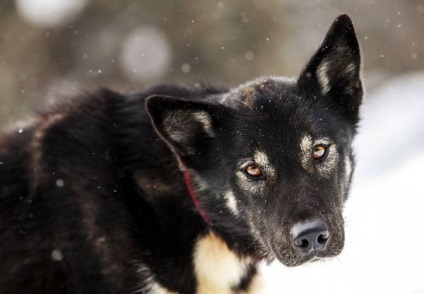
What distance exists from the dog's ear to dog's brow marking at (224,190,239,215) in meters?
0.78

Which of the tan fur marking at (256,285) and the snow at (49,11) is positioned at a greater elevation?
the tan fur marking at (256,285)

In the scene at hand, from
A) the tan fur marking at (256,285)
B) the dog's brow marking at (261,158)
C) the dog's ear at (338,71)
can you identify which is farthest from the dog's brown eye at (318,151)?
the tan fur marking at (256,285)

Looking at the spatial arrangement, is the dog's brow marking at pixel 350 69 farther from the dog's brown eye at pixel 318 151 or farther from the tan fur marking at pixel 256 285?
the tan fur marking at pixel 256 285

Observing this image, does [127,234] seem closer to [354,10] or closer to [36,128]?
[36,128]

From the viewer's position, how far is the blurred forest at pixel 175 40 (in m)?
16.6

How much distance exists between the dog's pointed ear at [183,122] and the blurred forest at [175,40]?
11.8 metres

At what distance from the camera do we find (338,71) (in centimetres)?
448

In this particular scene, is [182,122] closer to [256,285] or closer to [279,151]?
[279,151]

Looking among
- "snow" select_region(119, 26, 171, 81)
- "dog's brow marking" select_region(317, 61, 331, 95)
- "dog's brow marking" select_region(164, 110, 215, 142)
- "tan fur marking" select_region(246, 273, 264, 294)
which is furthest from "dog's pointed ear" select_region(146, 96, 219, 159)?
"snow" select_region(119, 26, 171, 81)

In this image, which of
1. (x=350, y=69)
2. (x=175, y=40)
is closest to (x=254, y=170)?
(x=350, y=69)

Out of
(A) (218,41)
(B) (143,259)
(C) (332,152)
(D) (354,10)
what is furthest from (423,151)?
(D) (354,10)

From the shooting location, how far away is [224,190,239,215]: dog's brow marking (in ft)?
14.3

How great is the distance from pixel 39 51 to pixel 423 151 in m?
10.5

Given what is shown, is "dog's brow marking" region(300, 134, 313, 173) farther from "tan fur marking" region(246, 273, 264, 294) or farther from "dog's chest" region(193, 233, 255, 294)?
"tan fur marking" region(246, 273, 264, 294)
